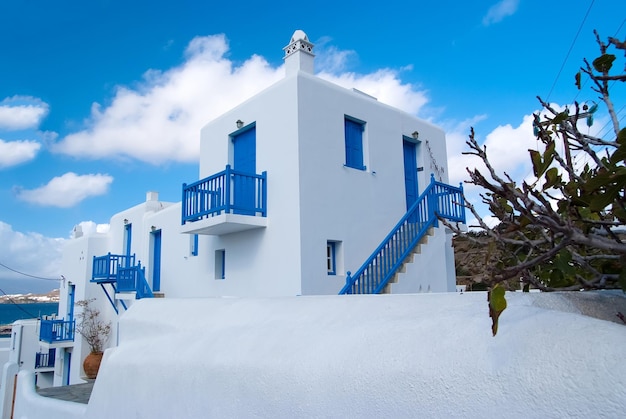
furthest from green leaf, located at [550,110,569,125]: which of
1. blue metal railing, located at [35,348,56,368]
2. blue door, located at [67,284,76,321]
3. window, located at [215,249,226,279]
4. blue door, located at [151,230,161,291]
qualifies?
blue metal railing, located at [35,348,56,368]

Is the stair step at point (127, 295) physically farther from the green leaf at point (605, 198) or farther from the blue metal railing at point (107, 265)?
the green leaf at point (605, 198)

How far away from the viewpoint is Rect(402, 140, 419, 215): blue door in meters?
12.1

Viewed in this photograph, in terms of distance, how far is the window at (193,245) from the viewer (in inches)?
497

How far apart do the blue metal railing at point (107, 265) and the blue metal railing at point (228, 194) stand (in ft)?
20.5

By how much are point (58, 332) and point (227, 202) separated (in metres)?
15.8

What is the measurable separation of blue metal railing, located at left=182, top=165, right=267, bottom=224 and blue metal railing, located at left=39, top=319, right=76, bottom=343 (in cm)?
1355

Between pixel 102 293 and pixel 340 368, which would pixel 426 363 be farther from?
pixel 102 293

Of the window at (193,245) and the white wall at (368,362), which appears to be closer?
the white wall at (368,362)

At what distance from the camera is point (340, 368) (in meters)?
2.91

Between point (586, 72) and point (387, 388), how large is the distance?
1.95 metres

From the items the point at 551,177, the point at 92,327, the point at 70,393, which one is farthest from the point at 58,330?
the point at 551,177

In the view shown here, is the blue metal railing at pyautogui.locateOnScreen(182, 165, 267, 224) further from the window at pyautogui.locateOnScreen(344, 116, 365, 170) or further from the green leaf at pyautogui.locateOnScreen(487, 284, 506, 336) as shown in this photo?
the green leaf at pyautogui.locateOnScreen(487, 284, 506, 336)

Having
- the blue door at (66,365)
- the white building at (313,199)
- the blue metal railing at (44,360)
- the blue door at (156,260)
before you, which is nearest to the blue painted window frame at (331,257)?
the white building at (313,199)

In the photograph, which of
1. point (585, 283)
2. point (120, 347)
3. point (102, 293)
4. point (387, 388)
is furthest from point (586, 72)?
point (102, 293)
